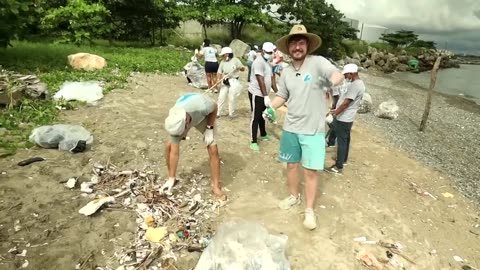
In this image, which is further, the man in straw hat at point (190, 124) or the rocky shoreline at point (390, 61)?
the rocky shoreline at point (390, 61)

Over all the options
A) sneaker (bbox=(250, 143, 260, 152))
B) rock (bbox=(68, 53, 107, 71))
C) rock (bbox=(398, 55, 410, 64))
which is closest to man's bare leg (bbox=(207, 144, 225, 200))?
sneaker (bbox=(250, 143, 260, 152))

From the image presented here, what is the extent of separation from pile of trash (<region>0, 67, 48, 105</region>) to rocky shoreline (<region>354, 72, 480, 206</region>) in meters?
7.48

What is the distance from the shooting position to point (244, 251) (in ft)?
10.0

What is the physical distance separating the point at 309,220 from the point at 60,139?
3957 millimetres

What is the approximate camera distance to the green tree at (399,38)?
4653 centimetres

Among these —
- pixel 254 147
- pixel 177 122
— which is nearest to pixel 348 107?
pixel 254 147

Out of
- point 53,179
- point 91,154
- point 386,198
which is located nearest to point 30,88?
point 91,154

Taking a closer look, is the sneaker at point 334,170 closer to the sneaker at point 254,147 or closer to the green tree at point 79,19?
the sneaker at point 254,147

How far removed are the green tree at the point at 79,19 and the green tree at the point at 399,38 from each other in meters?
38.8

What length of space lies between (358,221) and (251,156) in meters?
2.31

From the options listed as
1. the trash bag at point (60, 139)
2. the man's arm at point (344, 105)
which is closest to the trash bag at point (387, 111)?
the man's arm at point (344, 105)

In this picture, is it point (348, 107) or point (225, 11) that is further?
point (225, 11)

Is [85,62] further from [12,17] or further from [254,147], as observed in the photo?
[254,147]

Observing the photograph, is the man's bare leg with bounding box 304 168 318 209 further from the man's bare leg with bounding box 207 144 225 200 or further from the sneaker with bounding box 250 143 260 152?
the sneaker with bounding box 250 143 260 152
